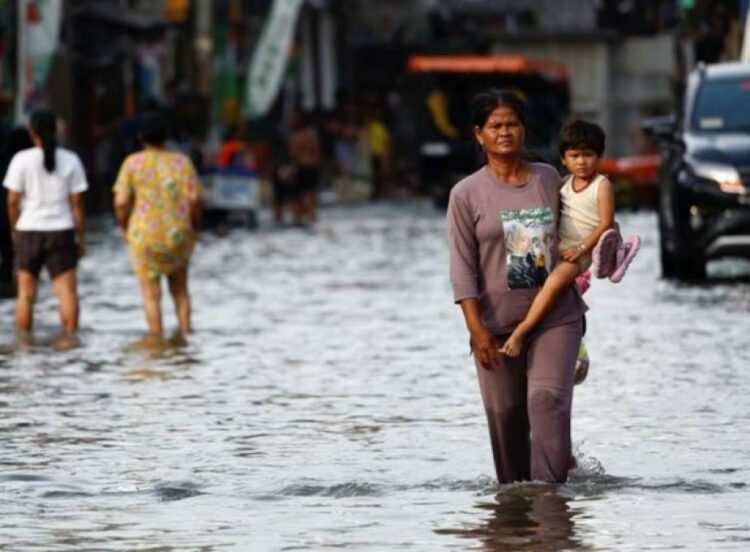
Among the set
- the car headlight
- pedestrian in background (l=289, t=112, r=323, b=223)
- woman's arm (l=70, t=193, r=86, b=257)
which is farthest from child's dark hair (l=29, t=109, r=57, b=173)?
pedestrian in background (l=289, t=112, r=323, b=223)

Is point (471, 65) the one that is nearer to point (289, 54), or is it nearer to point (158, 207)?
point (289, 54)

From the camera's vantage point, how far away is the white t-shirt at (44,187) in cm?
1970

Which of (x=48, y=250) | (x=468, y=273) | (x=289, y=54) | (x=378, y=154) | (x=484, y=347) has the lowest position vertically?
(x=378, y=154)

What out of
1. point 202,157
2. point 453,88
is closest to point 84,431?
point 202,157

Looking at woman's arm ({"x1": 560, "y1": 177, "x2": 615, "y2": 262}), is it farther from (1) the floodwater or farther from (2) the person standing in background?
(2) the person standing in background

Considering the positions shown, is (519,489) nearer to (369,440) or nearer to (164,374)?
(369,440)

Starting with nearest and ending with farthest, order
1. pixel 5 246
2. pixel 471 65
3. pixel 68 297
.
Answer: pixel 68 297 < pixel 5 246 < pixel 471 65

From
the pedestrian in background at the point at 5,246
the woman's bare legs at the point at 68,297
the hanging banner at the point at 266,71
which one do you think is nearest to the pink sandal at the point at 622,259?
the woman's bare legs at the point at 68,297

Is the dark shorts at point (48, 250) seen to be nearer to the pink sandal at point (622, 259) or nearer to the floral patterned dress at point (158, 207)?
the floral patterned dress at point (158, 207)

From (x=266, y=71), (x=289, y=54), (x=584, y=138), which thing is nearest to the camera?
(x=584, y=138)

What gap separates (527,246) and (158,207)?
9545 mm

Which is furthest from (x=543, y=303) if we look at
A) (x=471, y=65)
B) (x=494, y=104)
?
(x=471, y=65)

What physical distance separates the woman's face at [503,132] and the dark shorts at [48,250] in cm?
977

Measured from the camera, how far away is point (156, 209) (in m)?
19.6
